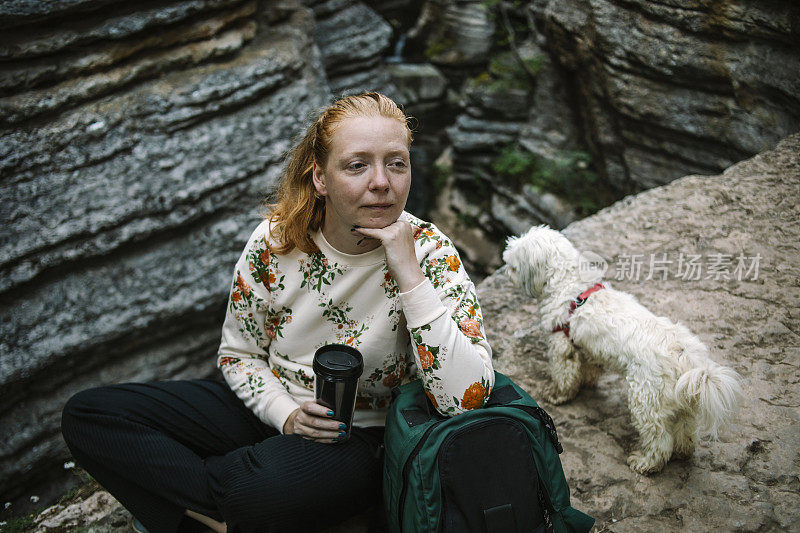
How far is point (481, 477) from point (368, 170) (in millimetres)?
1035

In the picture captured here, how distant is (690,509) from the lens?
2.06 metres

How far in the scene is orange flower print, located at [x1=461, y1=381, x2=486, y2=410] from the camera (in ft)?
5.33

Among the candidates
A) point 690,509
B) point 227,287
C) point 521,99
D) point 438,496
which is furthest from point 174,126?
point 521,99

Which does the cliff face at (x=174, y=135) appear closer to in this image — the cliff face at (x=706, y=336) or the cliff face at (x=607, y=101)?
the cliff face at (x=607, y=101)

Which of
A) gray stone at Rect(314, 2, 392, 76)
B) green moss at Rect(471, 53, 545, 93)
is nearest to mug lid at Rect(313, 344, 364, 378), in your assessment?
gray stone at Rect(314, 2, 392, 76)

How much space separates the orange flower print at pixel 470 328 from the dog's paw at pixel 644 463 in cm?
111

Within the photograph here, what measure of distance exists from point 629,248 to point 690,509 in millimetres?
2136

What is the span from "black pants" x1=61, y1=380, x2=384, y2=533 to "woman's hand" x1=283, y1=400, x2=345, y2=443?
0.06 m

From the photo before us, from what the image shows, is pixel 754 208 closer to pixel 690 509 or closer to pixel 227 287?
pixel 690 509

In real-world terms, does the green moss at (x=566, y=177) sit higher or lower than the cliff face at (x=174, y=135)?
lower

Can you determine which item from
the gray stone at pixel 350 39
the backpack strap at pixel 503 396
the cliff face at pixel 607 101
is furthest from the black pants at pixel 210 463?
the gray stone at pixel 350 39

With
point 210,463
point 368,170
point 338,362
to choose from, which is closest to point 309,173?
point 368,170

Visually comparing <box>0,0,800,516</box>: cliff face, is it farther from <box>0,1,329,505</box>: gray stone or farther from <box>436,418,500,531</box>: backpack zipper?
<box>436,418,500,531</box>: backpack zipper

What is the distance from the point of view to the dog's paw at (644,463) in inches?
86.7
